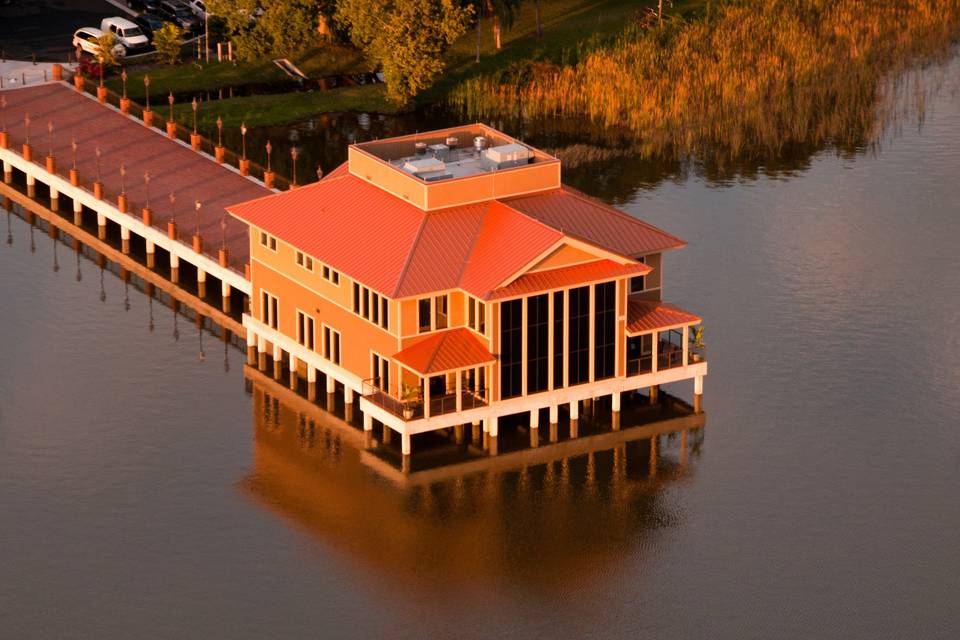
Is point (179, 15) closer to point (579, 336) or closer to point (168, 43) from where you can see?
point (168, 43)

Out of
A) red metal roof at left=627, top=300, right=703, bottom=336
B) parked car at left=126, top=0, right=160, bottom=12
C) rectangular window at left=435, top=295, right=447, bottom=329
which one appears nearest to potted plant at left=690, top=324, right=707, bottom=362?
red metal roof at left=627, top=300, right=703, bottom=336

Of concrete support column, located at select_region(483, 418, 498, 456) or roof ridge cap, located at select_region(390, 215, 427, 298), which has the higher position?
roof ridge cap, located at select_region(390, 215, 427, 298)

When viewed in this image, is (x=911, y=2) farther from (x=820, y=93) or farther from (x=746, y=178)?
(x=746, y=178)

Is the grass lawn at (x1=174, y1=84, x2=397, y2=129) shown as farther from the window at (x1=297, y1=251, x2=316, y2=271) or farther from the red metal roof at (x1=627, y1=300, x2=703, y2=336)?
the red metal roof at (x1=627, y1=300, x2=703, y2=336)

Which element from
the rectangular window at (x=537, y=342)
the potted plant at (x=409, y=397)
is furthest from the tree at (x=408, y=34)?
the potted plant at (x=409, y=397)

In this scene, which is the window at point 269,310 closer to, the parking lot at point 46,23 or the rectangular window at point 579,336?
the rectangular window at point 579,336

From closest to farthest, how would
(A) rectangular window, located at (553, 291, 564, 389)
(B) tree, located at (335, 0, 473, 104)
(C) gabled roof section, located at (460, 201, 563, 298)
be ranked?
(C) gabled roof section, located at (460, 201, 563, 298) → (A) rectangular window, located at (553, 291, 564, 389) → (B) tree, located at (335, 0, 473, 104)

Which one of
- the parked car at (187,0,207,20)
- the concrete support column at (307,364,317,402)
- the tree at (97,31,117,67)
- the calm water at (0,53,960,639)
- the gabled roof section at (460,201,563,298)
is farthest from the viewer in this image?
the parked car at (187,0,207,20)
